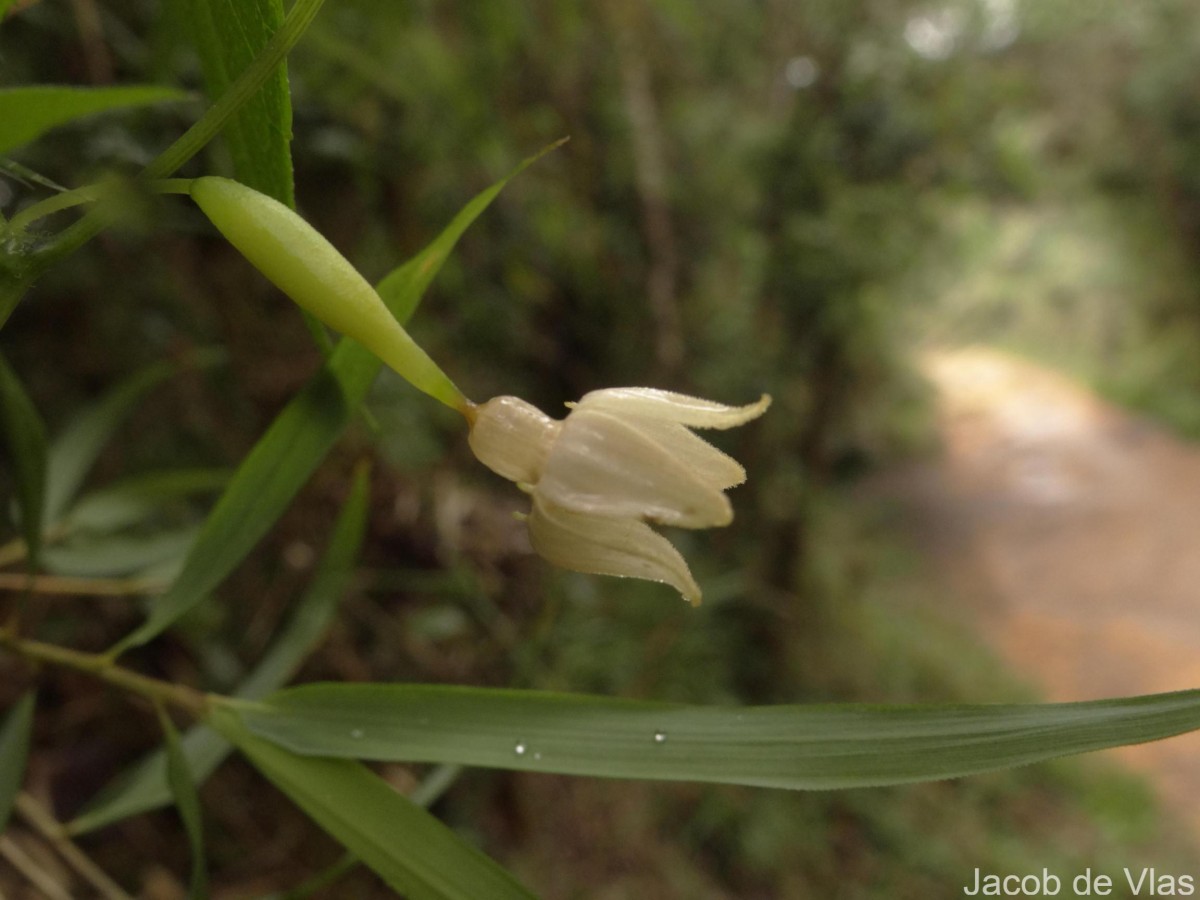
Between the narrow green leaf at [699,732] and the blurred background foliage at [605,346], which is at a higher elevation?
the blurred background foliage at [605,346]

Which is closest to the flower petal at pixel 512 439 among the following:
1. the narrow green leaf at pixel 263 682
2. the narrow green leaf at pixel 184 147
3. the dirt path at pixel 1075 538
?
the narrow green leaf at pixel 184 147

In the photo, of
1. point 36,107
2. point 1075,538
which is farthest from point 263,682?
point 1075,538

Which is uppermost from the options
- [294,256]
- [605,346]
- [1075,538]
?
[1075,538]

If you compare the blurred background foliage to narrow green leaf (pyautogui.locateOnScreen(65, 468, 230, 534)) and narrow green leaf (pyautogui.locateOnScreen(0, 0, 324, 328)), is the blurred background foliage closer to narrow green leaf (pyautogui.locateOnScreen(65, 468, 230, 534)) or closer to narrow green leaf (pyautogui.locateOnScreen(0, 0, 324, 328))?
narrow green leaf (pyautogui.locateOnScreen(0, 0, 324, 328))

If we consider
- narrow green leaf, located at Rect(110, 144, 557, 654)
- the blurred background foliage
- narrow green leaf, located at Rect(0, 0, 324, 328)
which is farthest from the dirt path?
narrow green leaf, located at Rect(0, 0, 324, 328)

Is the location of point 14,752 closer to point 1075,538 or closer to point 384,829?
point 384,829

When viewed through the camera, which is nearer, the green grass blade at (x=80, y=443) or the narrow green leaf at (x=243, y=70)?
the narrow green leaf at (x=243, y=70)

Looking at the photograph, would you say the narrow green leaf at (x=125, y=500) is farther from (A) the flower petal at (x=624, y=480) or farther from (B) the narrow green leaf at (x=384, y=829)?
(A) the flower petal at (x=624, y=480)
